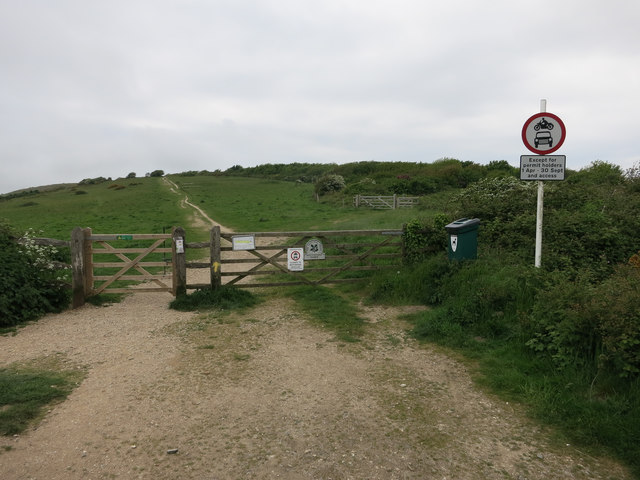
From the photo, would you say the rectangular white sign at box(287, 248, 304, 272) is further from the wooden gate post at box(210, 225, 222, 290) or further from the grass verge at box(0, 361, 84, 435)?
the grass verge at box(0, 361, 84, 435)

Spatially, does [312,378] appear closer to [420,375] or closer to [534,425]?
[420,375]

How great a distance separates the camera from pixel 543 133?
23.7 feet

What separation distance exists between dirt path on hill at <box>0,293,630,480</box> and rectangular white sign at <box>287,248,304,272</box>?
9.07 ft

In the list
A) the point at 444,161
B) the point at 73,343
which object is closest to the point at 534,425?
the point at 73,343

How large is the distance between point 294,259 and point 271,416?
541 centimetres

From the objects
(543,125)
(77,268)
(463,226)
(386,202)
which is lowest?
(77,268)

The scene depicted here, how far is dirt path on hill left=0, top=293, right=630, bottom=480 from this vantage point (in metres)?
3.49

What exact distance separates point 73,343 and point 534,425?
6.36 m

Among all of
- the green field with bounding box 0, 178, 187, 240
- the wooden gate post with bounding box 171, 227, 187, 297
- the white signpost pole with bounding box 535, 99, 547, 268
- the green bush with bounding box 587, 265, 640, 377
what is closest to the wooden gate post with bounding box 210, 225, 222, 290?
the wooden gate post with bounding box 171, 227, 187, 297

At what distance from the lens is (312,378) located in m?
5.23

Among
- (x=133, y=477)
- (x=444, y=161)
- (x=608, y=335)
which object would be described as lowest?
(x=133, y=477)

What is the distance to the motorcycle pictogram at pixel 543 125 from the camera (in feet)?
23.5

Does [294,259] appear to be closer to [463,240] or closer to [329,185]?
[463,240]

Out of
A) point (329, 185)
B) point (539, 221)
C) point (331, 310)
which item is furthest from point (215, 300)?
point (329, 185)
